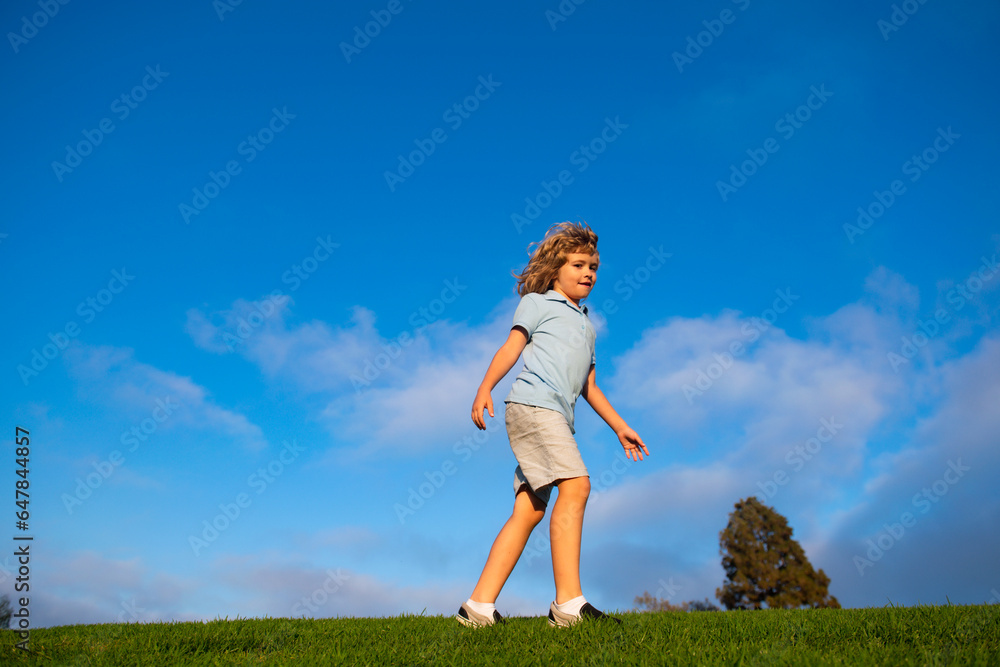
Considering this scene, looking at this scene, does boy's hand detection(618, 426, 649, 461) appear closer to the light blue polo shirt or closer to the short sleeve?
the light blue polo shirt

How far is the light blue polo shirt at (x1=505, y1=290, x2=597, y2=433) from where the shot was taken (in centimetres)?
473

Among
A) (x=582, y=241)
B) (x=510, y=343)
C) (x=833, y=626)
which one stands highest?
(x=582, y=241)

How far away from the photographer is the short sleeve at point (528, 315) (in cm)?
495

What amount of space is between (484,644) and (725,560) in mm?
19254

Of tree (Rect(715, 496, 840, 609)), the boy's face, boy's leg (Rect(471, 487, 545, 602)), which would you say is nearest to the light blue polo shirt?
the boy's face

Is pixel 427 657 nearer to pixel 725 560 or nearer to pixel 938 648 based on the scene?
pixel 938 648

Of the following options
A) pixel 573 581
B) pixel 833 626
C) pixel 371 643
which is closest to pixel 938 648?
pixel 833 626

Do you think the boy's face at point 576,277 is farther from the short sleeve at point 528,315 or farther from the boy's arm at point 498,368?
the boy's arm at point 498,368

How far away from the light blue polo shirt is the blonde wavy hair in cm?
21

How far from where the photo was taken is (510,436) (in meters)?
4.77

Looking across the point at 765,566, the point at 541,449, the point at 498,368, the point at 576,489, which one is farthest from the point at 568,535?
the point at 765,566

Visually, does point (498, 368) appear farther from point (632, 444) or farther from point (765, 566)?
point (765, 566)

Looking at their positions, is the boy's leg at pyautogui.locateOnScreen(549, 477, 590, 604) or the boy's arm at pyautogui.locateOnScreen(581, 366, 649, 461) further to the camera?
the boy's arm at pyautogui.locateOnScreen(581, 366, 649, 461)

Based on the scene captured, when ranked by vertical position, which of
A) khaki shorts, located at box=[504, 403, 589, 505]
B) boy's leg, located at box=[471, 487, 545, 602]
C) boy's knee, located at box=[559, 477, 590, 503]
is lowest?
boy's leg, located at box=[471, 487, 545, 602]
